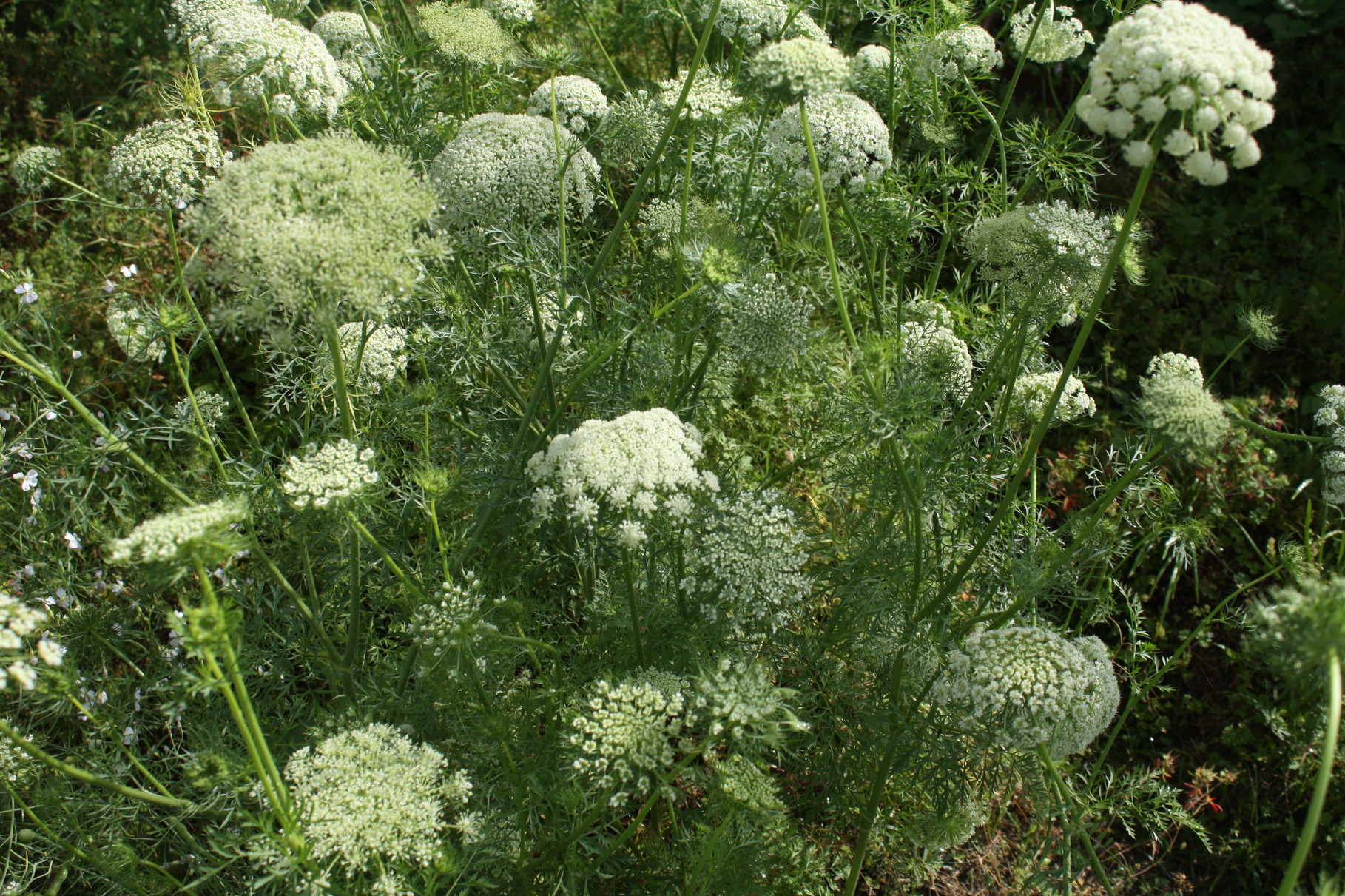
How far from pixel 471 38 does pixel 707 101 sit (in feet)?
3.46

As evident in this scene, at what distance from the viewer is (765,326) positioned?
123 inches

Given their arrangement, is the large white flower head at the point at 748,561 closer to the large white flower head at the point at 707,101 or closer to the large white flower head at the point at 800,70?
the large white flower head at the point at 800,70

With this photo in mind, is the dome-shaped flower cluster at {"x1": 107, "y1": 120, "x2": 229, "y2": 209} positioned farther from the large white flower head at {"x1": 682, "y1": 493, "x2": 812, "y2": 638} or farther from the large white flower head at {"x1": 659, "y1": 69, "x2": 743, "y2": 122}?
the large white flower head at {"x1": 682, "y1": 493, "x2": 812, "y2": 638}

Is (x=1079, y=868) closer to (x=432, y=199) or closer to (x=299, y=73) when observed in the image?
(x=432, y=199)

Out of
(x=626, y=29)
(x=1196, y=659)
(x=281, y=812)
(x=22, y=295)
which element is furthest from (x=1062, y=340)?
(x=22, y=295)

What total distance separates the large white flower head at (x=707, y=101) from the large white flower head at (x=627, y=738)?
2.13m

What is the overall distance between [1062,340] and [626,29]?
3.74m

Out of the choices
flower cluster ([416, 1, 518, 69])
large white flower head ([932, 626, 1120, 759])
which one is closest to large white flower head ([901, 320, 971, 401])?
large white flower head ([932, 626, 1120, 759])

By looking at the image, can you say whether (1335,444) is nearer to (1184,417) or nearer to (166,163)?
(1184,417)

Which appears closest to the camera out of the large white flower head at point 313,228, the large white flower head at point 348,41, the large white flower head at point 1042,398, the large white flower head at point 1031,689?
the large white flower head at point 313,228

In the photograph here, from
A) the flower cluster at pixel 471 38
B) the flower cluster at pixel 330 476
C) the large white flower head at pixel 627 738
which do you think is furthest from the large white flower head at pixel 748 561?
the flower cluster at pixel 471 38

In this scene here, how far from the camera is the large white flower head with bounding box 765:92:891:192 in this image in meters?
3.30

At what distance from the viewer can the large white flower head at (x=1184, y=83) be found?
7.09ft

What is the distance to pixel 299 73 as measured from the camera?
10.9ft
